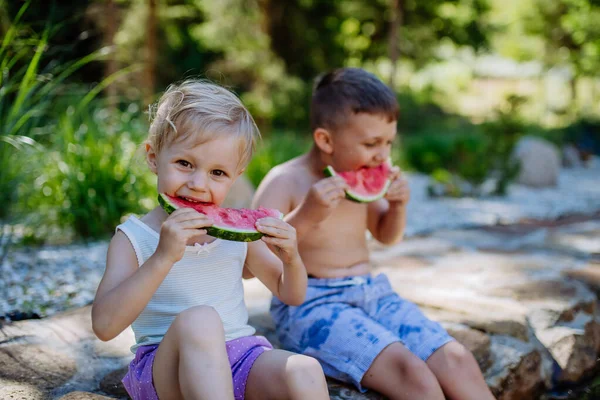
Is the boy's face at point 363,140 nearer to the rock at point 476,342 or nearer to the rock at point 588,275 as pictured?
the rock at point 476,342

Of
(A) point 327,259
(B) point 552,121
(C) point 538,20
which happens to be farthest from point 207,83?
(B) point 552,121

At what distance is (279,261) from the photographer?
97.1 inches

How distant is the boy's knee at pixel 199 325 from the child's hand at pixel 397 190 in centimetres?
144

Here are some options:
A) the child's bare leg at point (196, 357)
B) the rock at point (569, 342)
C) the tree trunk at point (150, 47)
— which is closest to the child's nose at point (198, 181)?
the child's bare leg at point (196, 357)

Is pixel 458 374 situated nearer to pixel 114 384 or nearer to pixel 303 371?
pixel 303 371

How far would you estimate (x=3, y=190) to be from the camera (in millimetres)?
4227

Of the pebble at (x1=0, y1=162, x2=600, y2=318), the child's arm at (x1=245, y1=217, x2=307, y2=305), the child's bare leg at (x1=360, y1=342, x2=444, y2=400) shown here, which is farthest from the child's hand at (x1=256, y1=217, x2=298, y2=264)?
the pebble at (x1=0, y1=162, x2=600, y2=318)

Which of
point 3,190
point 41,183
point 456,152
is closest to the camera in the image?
point 3,190

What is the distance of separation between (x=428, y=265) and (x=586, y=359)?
4.17 feet

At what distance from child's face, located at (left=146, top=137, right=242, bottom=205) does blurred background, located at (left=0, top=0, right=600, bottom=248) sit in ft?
1.75

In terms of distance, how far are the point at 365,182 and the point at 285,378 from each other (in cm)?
131

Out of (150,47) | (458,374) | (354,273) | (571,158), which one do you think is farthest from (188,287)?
(571,158)

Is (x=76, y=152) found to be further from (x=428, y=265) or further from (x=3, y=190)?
(x=428, y=265)

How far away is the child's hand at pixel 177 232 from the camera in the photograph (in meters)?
1.93
